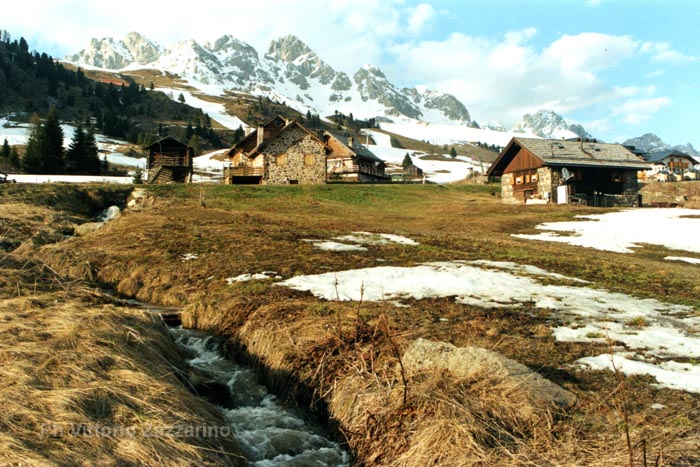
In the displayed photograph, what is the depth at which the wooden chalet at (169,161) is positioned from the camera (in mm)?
62875

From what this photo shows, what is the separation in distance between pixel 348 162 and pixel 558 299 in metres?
63.4

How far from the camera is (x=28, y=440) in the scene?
A: 4078 millimetres

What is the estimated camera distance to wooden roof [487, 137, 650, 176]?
44.1 metres

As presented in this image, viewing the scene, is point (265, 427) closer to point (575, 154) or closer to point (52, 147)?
point (575, 154)

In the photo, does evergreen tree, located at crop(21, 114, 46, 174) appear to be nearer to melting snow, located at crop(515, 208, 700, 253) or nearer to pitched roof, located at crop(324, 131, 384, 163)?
pitched roof, located at crop(324, 131, 384, 163)

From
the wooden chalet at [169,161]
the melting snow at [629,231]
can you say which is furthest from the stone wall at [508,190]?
the wooden chalet at [169,161]

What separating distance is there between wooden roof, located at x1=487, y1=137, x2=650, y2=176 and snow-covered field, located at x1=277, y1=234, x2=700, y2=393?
3331cm

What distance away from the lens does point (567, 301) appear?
10.6 meters

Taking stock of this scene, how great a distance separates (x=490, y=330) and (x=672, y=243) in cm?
2128

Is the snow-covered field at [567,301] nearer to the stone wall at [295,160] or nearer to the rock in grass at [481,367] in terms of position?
the rock in grass at [481,367]

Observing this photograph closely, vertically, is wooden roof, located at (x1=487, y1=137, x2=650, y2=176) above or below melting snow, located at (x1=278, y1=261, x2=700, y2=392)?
above

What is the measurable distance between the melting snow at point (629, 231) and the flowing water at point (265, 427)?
20.4 m

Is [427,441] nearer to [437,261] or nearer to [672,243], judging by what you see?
[437,261]

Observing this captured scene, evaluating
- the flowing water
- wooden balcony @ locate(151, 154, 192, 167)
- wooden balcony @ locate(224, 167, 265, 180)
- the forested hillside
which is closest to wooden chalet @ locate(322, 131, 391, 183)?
wooden balcony @ locate(224, 167, 265, 180)
